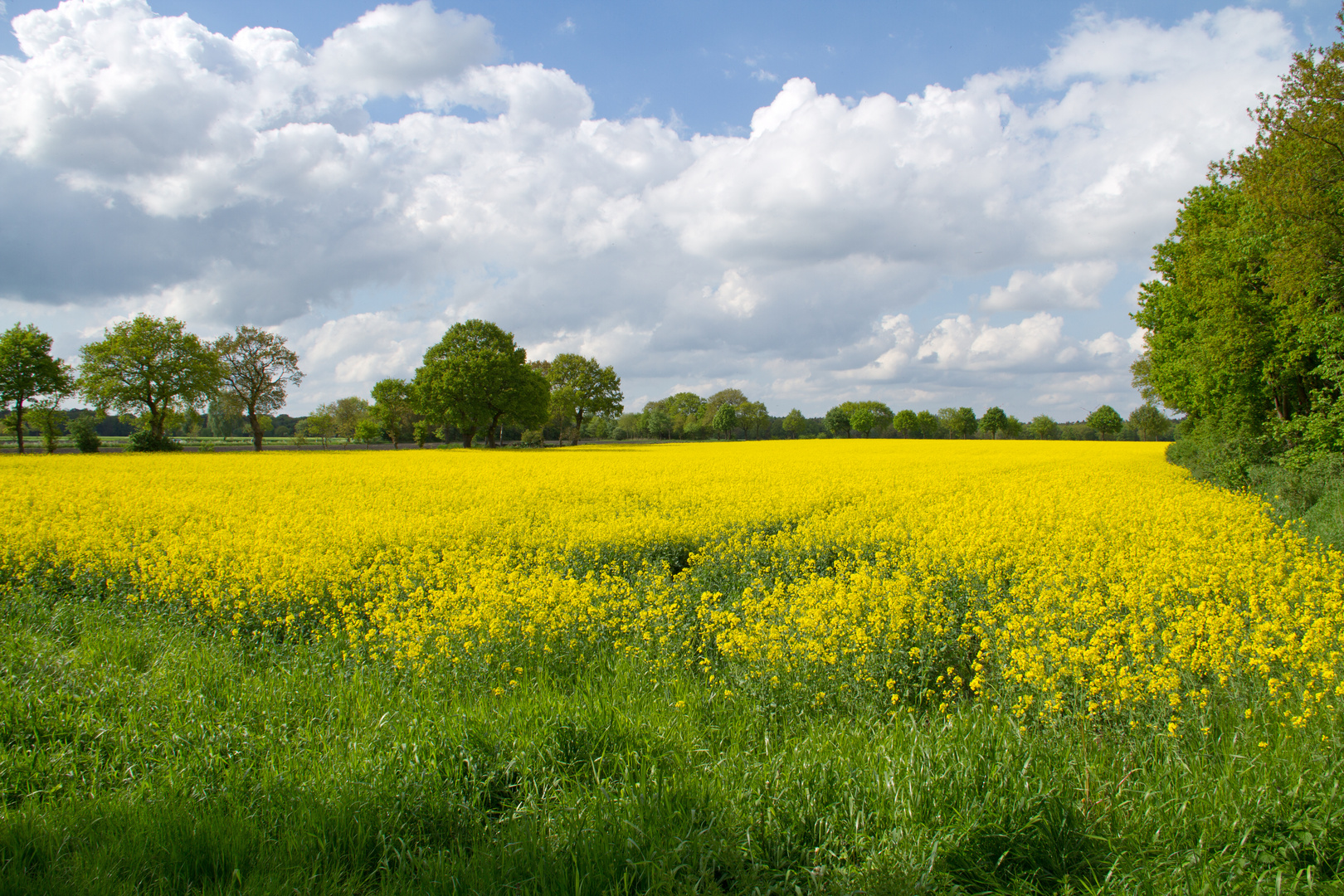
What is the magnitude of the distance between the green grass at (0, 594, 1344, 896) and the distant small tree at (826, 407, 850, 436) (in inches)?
4159

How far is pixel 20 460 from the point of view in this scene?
96.2ft

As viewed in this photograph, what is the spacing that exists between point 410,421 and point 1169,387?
269ft

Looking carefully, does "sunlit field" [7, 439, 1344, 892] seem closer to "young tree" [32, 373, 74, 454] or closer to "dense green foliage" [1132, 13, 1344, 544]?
"dense green foliage" [1132, 13, 1344, 544]

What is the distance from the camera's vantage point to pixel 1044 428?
331 ft

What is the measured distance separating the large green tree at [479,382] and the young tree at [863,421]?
62275 mm

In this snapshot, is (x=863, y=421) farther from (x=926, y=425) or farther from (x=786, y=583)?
(x=786, y=583)

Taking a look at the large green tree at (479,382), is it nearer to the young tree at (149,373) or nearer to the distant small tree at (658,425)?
the young tree at (149,373)

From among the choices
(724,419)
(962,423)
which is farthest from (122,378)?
(962,423)

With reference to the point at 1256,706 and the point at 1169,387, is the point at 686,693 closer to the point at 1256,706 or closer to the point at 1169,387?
the point at 1256,706

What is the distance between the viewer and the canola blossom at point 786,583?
4.67 m

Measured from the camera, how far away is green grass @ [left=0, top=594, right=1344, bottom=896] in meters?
2.78

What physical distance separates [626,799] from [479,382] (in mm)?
46333

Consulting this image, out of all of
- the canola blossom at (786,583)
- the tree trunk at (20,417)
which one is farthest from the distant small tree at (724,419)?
the canola blossom at (786,583)

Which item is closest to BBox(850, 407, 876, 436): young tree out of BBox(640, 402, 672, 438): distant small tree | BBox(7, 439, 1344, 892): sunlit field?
BBox(640, 402, 672, 438): distant small tree
